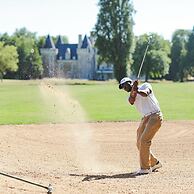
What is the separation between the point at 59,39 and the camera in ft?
479

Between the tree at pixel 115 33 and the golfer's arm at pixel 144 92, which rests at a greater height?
the tree at pixel 115 33

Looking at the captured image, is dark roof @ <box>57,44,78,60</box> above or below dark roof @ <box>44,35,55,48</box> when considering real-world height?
below

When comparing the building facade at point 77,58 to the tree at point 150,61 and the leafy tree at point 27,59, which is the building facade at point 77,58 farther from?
the tree at point 150,61

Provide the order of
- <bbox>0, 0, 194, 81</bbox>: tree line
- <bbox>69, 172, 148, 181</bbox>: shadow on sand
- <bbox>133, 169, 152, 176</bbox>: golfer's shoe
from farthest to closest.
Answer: <bbox>0, 0, 194, 81</bbox>: tree line → <bbox>133, 169, 152, 176</bbox>: golfer's shoe → <bbox>69, 172, 148, 181</bbox>: shadow on sand

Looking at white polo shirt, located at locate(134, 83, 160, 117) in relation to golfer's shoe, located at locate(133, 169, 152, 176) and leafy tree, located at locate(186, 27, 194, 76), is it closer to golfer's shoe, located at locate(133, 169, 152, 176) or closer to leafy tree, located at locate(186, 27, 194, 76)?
golfer's shoe, located at locate(133, 169, 152, 176)

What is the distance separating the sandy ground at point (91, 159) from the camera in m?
10.3

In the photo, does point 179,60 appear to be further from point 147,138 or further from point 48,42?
point 147,138

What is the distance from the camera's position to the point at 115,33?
3497 inches

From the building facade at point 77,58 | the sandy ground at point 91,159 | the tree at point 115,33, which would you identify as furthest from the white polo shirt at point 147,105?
the building facade at point 77,58

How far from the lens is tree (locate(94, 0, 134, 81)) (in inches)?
3472

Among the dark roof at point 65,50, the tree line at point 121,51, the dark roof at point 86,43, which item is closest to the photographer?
the tree line at point 121,51

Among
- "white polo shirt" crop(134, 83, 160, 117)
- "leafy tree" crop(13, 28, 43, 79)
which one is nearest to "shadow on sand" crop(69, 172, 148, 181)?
"white polo shirt" crop(134, 83, 160, 117)

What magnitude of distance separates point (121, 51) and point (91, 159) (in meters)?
75.0

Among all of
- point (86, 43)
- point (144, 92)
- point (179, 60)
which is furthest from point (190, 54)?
point (144, 92)
